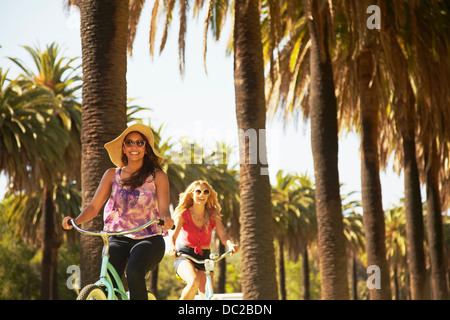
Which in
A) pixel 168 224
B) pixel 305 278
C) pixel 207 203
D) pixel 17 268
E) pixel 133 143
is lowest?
pixel 168 224

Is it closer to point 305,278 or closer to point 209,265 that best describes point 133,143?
point 209,265

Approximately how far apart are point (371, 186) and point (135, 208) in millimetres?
10254

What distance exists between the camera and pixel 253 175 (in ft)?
33.2

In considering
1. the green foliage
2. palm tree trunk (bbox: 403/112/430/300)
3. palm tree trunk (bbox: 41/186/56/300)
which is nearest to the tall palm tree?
palm tree trunk (bbox: 41/186/56/300)

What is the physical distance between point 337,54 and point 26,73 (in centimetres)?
1764

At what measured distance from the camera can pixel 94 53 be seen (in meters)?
8.00


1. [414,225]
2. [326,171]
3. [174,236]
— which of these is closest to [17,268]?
[414,225]

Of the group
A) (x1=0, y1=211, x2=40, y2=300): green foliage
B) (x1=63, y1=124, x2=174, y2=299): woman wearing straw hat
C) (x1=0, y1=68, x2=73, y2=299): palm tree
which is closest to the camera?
(x1=63, y1=124, x2=174, y2=299): woman wearing straw hat

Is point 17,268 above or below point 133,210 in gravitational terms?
above

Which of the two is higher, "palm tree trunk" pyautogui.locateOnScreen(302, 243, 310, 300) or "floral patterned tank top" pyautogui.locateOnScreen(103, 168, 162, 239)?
"palm tree trunk" pyautogui.locateOnScreen(302, 243, 310, 300)

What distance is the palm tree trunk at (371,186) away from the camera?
47.1ft

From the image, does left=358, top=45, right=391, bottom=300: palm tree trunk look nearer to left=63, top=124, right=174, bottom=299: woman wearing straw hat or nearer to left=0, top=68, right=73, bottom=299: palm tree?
left=63, top=124, right=174, bottom=299: woman wearing straw hat

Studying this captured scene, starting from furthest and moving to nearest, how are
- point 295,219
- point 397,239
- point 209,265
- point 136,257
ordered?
point 397,239 < point 295,219 < point 209,265 < point 136,257

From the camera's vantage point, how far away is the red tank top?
7566mm
